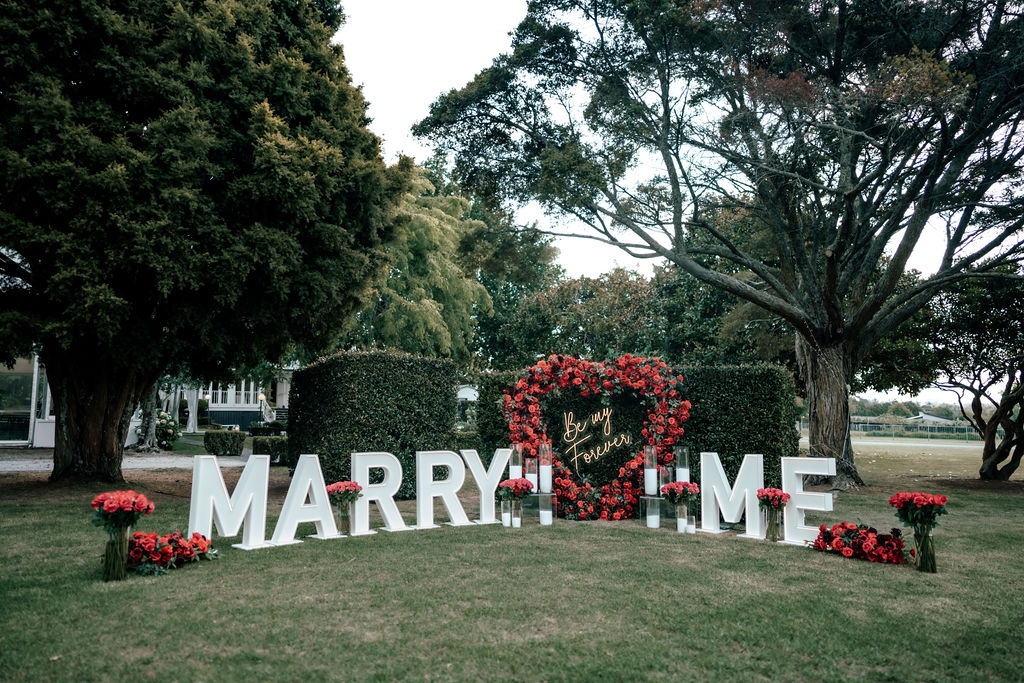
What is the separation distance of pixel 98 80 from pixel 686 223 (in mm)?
11142

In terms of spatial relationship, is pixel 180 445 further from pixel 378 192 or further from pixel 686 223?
pixel 686 223

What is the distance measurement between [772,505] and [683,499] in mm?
1202

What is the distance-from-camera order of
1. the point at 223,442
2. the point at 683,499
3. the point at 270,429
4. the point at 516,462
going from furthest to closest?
the point at 270,429 → the point at 223,442 → the point at 516,462 → the point at 683,499

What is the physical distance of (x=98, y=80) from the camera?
10562mm

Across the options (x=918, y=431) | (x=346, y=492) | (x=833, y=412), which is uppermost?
(x=833, y=412)

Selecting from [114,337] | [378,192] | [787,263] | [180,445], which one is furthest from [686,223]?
[180,445]

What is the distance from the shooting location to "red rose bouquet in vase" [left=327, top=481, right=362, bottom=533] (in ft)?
27.1

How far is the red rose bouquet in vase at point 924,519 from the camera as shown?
671 cm

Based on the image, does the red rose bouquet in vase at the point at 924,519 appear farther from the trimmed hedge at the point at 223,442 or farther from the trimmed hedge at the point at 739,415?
the trimmed hedge at the point at 223,442

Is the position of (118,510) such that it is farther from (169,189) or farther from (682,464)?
(682,464)

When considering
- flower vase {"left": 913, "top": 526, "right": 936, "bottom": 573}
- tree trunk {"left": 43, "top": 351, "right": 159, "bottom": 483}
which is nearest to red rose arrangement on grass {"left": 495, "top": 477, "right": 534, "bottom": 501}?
flower vase {"left": 913, "top": 526, "right": 936, "bottom": 573}

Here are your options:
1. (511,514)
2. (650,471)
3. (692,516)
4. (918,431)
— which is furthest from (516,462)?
(918,431)

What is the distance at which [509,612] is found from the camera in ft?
16.4

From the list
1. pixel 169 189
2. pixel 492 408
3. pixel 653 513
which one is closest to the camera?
pixel 653 513
